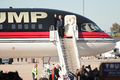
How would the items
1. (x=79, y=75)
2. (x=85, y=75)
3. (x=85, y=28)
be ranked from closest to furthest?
(x=79, y=75) < (x=85, y=75) < (x=85, y=28)

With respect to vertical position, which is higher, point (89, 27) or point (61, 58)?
point (89, 27)

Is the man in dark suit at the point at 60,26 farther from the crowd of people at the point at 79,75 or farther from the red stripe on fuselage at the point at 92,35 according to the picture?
the crowd of people at the point at 79,75

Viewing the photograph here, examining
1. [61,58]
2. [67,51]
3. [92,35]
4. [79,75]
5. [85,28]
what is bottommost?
[79,75]

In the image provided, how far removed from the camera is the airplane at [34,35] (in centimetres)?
Result: 2588

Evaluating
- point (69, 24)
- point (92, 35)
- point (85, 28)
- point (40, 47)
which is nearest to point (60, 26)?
point (69, 24)

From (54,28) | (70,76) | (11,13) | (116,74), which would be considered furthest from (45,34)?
(116,74)

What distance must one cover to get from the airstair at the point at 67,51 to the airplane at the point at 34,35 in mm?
617

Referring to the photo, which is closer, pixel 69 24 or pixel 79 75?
pixel 79 75

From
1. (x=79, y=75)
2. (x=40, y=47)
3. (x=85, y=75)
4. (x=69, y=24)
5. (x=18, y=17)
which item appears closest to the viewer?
(x=79, y=75)

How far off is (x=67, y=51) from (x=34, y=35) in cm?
299

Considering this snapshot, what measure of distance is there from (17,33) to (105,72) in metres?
8.13

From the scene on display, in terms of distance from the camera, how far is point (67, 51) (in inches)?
990

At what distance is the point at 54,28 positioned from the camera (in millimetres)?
26109

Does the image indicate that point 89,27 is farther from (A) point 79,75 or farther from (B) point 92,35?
(A) point 79,75
